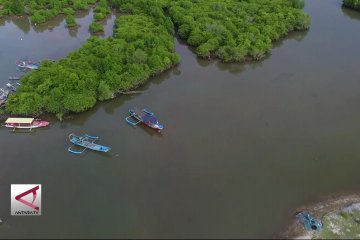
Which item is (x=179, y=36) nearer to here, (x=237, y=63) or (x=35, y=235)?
(x=237, y=63)

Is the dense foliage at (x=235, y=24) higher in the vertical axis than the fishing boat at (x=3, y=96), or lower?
higher

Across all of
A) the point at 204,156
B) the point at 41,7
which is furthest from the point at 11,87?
the point at 41,7

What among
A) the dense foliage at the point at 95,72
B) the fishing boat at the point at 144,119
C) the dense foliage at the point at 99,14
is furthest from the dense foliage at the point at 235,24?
the fishing boat at the point at 144,119

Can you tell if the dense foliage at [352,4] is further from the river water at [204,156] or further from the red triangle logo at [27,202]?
the red triangle logo at [27,202]

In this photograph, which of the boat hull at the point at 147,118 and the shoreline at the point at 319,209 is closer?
the shoreline at the point at 319,209

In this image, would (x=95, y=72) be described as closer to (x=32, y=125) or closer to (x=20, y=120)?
(x=32, y=125)

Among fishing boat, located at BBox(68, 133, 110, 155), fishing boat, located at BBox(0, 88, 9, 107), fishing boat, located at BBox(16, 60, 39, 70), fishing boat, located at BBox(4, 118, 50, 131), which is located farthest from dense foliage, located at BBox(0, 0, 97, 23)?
fishing boat, located at BBox(68, 133, 110, 155)

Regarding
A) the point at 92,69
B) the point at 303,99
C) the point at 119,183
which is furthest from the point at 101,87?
the point at 303,99
